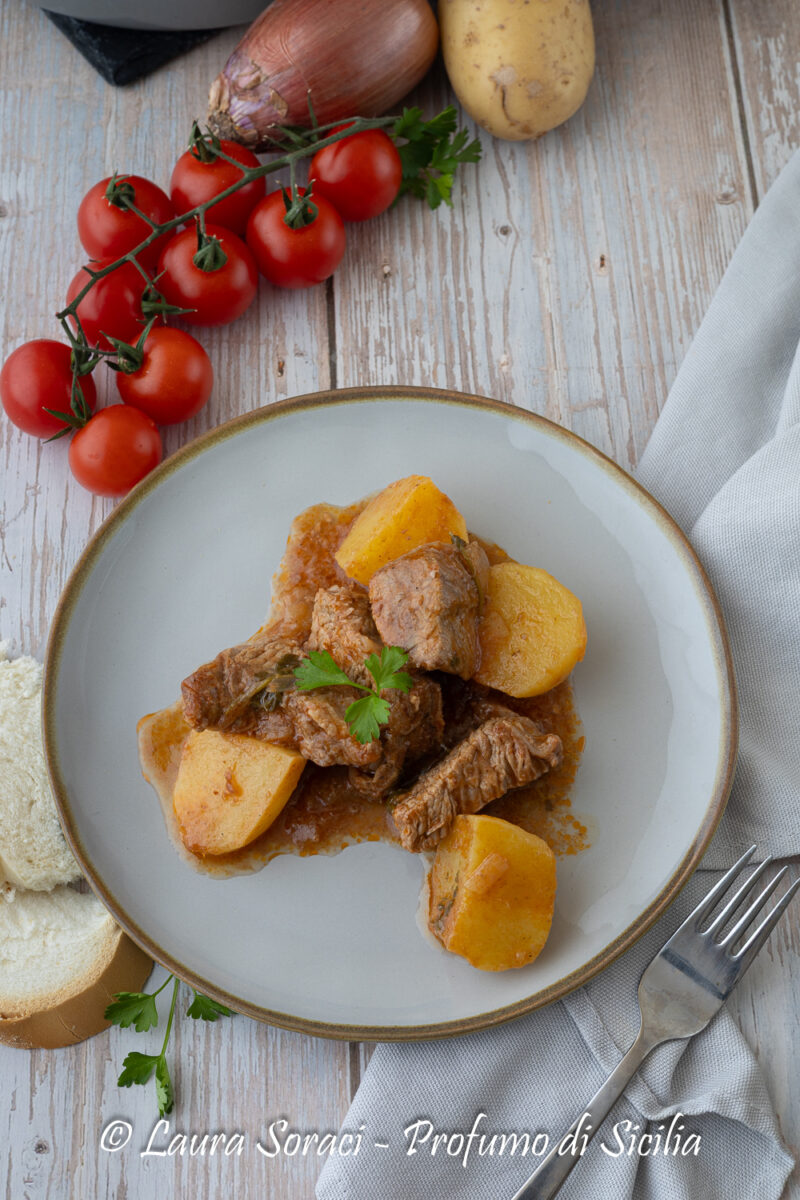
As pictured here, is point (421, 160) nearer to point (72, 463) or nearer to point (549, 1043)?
point (72, 463)

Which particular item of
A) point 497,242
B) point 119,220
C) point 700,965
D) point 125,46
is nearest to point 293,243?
point 119,220

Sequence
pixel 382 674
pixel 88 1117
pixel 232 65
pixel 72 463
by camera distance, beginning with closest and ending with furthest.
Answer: pixel 382 674
pixel 88 1117
pixel 72 463
pixel 232 65

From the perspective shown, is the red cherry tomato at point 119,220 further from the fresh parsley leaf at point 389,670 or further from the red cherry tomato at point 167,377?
the fresh parsley leaf at point 389,670

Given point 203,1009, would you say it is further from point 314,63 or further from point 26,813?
point 314,63

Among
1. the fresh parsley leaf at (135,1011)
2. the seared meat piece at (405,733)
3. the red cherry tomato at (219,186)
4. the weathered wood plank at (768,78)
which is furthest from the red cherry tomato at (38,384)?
the weathered wood plank at (768,78)

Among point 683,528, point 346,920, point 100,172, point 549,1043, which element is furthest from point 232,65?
point 549,1043

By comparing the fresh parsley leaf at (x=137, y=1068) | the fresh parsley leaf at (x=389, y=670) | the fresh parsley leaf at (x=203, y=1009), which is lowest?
the fresh parsley leaf at (x=137, y=1068)
